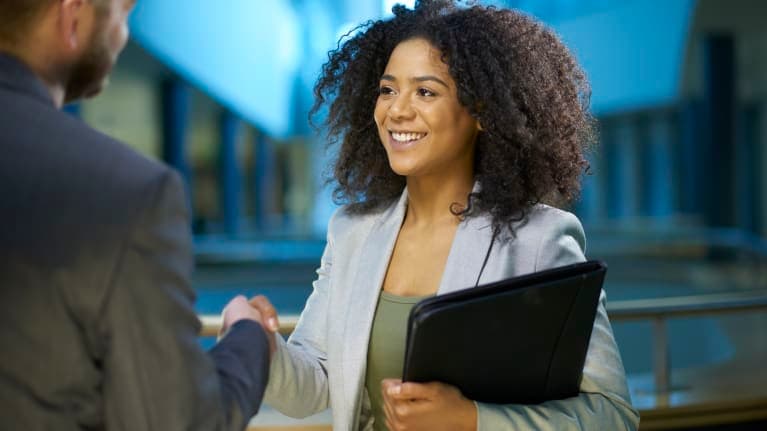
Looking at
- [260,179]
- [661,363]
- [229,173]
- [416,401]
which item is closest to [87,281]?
[416,401]

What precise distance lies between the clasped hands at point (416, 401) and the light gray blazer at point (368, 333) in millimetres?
Result: 57

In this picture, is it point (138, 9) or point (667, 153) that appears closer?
point (138, 9)

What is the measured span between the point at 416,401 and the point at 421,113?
32.6 inches

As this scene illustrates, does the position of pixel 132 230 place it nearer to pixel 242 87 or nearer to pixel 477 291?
pixel 477 291

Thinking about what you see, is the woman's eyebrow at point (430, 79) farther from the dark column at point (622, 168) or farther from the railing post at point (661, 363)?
the dark column at point (622, 168)

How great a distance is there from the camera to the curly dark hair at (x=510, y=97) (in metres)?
2.37

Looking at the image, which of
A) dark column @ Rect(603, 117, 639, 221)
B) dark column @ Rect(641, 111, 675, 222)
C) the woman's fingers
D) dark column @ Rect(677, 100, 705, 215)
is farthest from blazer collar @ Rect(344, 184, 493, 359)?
dark column @ Rect(603, 117, 639, 221)

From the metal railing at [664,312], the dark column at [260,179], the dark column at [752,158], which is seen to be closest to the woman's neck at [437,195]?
the metal railing at [664,312]

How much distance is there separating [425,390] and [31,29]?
3.43 feet

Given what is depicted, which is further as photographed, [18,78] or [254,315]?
[254,315]

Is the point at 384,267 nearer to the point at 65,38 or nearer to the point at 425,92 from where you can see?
the point at 425,92

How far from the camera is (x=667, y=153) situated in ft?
111

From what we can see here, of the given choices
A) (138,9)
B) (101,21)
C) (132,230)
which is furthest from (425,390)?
(138,9)

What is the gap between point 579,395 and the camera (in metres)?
2.09
